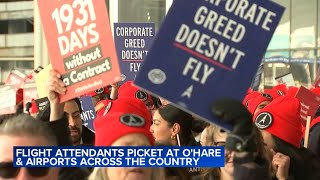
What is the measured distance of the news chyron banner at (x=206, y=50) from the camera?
243cm

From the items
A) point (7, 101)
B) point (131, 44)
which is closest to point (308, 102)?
point (131, 44)

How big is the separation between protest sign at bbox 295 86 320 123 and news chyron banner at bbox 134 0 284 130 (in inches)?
131

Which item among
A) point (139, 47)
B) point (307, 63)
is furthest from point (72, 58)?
point (307, 63)

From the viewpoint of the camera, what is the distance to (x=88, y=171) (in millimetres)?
2746

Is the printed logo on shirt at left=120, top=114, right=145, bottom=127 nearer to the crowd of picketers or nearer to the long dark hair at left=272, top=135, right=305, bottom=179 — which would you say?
the crowd of picketers

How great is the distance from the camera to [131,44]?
734cm

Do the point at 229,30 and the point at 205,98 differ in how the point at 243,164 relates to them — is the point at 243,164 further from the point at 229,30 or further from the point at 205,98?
the point at 229,30

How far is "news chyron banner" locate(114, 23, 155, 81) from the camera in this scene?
284 inches

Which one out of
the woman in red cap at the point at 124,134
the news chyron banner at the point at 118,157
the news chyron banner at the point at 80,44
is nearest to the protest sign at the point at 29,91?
the news chyron banner at the point at 80,44

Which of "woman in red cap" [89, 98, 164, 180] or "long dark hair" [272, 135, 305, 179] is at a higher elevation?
"woman in red cap" [89, 98, 164, 180]

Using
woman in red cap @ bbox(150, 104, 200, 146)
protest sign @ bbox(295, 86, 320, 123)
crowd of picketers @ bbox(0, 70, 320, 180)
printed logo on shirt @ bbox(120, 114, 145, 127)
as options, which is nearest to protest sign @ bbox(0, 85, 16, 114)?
crowd of picketers @ bbox(0, 70, 320, 180)

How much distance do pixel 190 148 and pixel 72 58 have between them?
1068 mm

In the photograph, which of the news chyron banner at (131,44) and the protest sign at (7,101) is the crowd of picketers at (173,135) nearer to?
the protest sign at (7,101)

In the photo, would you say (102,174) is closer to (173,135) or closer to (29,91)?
(173,135)
